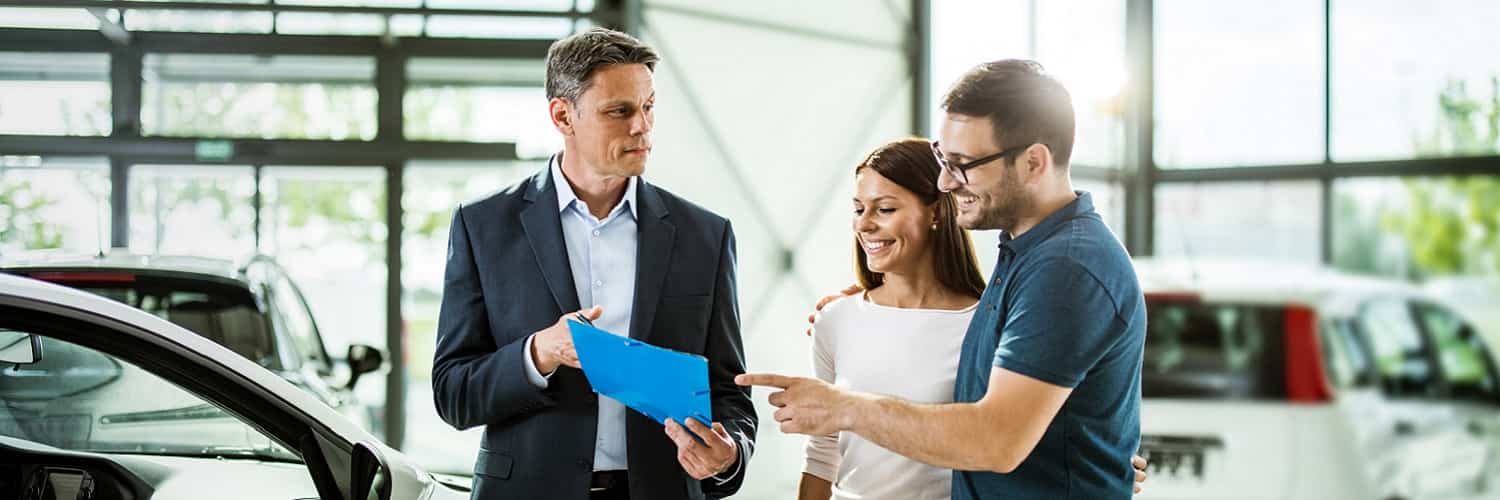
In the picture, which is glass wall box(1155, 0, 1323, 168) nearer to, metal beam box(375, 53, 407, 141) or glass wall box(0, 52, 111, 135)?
metal beam box(375, 53, 407, 141)

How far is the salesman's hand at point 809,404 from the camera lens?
188 centimetres

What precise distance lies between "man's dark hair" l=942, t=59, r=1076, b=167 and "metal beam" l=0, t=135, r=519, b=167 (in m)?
6.41

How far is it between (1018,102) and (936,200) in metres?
0.52

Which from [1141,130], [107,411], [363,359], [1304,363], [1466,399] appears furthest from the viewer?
[1141,130]

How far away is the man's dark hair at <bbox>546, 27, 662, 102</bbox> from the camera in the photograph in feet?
7.49

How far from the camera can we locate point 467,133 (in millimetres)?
8297

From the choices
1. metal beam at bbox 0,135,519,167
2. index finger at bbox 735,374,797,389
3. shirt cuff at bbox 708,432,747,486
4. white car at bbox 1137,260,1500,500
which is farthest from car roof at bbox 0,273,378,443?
metal beam at bbox 0,135,519,167

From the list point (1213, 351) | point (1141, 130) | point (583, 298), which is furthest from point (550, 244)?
point (1141, 130)

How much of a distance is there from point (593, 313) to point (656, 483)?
37 centimetres

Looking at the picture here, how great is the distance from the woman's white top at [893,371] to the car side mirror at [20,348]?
1.23 m

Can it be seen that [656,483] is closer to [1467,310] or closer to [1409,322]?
[1409,322]

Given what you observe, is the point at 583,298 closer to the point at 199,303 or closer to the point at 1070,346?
the point at 1070,346

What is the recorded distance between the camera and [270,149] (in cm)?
795

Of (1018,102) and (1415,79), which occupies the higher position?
(1415,79)
